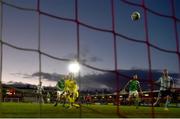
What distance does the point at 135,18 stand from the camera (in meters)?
11.7

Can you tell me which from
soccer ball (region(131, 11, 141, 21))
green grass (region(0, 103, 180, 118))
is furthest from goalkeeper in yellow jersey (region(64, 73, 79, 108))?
soccer ball (region(131, 11, 141, 21))

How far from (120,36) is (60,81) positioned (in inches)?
381

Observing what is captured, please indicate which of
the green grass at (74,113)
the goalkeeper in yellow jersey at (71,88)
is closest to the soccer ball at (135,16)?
the green grass at (74,113)

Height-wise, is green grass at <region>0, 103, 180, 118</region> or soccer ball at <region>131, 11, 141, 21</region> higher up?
soccer ball at <region>131, 11, 141, 21</region>

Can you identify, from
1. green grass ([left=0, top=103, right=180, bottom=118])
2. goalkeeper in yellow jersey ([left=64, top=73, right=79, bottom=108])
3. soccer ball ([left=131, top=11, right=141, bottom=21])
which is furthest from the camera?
goalkeeper in yellow jersey ([left=64, top=73, right=79, bottom=108])

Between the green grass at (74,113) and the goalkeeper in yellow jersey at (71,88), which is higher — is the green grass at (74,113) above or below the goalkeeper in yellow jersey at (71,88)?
below

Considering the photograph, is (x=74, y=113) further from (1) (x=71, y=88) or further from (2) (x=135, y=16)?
(1) (x=71, y=88)

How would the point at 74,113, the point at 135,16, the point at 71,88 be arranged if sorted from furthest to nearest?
1. the point at 71,88
2. the point at 135,16
3. the point at 74,113

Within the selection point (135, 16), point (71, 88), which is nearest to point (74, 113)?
point (135, 16)

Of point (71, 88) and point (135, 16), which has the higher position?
point (135, 16)

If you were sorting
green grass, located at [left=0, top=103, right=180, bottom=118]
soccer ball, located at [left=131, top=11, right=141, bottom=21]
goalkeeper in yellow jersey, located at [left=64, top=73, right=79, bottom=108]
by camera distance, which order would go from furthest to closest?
goalkeeper in yellow jersey, located at [left=64, top=73, right=79, bottom=108], soccer ball, located at [left=131, top=11, right=141, bottom=21], green grass, located at [left=0, top=103, right=180, bottom=118]

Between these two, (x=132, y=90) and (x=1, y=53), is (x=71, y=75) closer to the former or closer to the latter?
(x=132, y=90)

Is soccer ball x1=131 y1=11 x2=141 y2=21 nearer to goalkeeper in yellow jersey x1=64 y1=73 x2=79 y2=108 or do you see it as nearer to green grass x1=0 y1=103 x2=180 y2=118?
green grass x1=0 y1=103 x2=180 y2=118

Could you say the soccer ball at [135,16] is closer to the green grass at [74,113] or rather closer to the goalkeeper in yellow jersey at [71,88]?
the green grass at [74,113]
